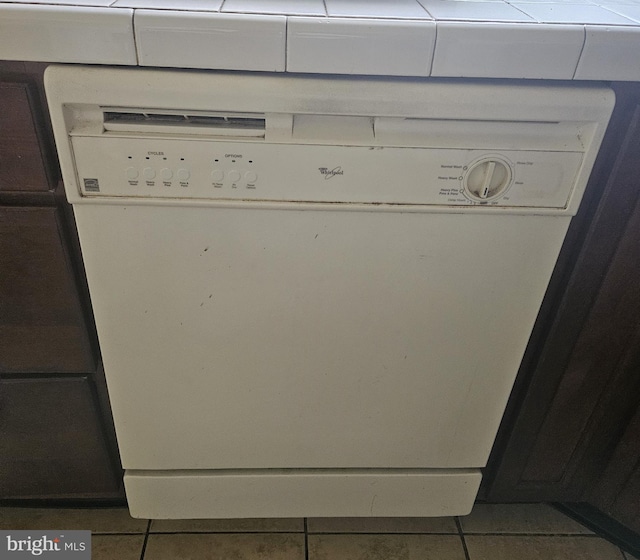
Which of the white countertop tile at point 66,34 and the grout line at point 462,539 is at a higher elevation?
the white countertop tile at point 66,34

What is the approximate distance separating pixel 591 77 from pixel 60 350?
72 centimetres

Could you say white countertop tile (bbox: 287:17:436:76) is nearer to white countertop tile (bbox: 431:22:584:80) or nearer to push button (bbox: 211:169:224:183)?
white countertop tile (bbox: 431:22:584:80)

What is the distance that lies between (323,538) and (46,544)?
470mm

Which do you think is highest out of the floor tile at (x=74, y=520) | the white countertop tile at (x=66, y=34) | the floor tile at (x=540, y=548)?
the white countertop tile at (x=66, y=34)

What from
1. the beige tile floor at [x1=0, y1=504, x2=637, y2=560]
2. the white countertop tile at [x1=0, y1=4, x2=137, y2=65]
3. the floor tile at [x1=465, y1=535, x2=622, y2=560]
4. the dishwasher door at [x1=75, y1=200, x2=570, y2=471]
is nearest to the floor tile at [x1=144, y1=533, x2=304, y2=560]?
the beige tile floor at [x1=0, y1=504, x2=637, y2=560]

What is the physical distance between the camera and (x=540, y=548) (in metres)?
1.01

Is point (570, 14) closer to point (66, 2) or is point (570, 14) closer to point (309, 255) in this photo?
point (309, 255)

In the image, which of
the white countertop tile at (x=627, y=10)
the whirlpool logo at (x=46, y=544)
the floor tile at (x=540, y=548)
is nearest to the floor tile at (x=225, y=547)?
the whirlpool logo at (x=46, y=544)

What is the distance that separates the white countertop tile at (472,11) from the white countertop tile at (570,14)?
0.05 feet

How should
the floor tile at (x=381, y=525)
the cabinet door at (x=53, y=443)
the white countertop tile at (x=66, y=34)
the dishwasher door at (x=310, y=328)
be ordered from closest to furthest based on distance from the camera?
the white countertop tile at (x=66, y=34)
the dishwasher door at (x=310, y=328)
the cabinet door at (x=53, y=443)
the floor tile at (x=381, y=525)

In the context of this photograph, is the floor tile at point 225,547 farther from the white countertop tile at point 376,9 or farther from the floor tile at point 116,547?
the white countertop tile at point 376,9

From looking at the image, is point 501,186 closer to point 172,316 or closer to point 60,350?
point 172,316

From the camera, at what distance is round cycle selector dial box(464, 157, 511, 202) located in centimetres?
61

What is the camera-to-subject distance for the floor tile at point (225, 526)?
101cm
